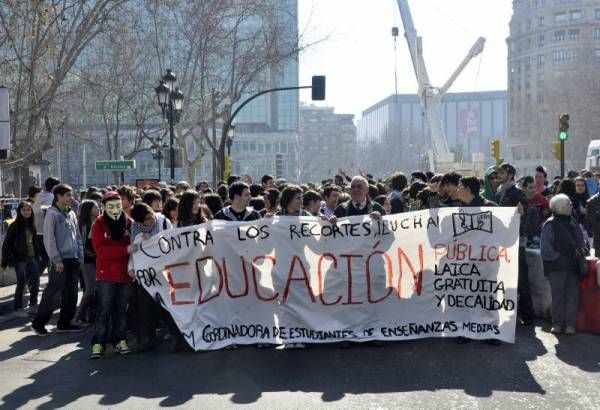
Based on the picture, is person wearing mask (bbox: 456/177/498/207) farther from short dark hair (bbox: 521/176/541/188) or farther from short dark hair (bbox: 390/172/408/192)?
short dark hair (bbox: 521/176/541/188)

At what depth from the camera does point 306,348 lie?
7648mm

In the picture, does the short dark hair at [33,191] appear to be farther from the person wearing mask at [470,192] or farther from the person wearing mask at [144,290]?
the person wearing mask at [470,192]

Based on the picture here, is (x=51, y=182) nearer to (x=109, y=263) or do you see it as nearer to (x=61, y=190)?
(x=61, y=190)

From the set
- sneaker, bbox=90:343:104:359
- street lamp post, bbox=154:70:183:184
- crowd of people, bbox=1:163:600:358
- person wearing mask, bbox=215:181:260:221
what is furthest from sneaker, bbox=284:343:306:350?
street lamp post, bbox=154:70:183:184

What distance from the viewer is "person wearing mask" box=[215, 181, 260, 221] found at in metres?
8.06

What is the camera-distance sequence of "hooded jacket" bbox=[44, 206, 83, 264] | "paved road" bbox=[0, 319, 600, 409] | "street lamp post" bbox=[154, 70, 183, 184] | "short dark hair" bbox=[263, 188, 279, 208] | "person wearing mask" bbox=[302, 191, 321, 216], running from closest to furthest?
"paved road" bbox=[0, 319, 600, 409], "person wearing mask" bbox=[302, 191, 321, 216], "hooded jacket" bbox=[44, 206, 83, 264], "short dark hair" bbox=[263, 188, 279, 208], "street lamp post" bbox=[154, 70, 183, 184]

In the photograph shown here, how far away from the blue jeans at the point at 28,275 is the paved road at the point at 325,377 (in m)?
2.77

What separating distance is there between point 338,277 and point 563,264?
8.29ft

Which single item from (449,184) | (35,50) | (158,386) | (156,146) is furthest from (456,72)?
(158,386)

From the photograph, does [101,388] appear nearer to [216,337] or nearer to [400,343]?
[216,337]

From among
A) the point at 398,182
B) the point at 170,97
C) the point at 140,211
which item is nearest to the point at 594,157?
the point at 170,97

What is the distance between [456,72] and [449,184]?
3531 centimetres

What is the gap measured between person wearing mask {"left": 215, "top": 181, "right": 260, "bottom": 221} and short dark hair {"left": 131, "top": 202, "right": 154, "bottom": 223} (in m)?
0.84

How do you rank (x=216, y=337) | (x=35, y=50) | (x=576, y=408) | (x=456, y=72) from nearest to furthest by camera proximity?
(x=576, y=408)
(x=216, y=337)
(x=35, y=50)
(x=456, y=72)
